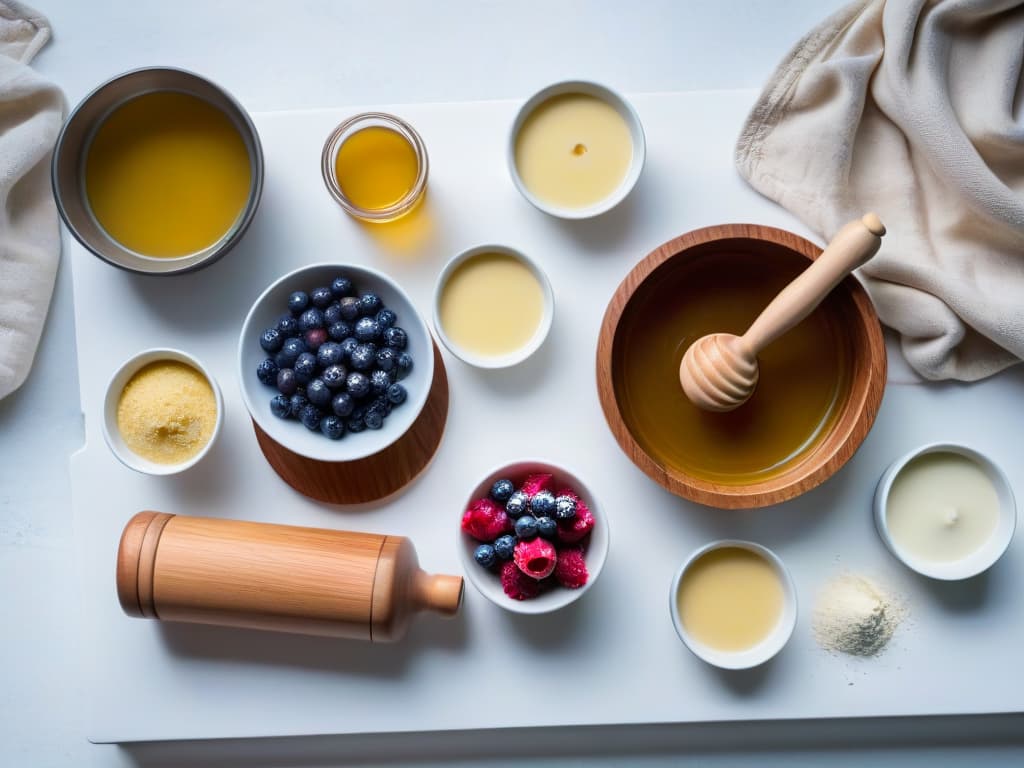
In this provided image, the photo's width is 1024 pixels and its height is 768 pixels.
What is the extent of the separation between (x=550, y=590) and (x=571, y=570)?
0.19 ft

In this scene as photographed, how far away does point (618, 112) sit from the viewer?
1277 millimetres

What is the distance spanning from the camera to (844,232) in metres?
1.07

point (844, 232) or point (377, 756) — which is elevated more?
point (844, 232)

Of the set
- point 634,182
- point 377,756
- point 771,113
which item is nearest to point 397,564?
point 377,756

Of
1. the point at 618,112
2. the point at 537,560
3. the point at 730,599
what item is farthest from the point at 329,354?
the point at 730,599

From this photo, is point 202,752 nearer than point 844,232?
No

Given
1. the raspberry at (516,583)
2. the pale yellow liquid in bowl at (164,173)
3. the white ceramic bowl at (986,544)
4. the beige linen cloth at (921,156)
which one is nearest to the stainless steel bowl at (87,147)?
the pale yellow liquid in bowl at (164,173)

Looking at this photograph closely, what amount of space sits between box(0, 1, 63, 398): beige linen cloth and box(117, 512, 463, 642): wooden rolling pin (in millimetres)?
454

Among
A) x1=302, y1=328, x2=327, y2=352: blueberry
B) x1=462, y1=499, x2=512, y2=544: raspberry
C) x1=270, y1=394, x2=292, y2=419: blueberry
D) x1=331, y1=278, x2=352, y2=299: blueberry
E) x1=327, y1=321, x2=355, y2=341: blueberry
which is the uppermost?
x1=331, y1=278, x2=352, y2=299: blueberry

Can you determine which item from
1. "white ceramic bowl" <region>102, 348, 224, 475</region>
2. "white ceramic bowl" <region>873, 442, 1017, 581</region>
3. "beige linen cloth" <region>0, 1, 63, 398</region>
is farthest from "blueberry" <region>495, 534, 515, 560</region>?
"beige linen cloth" <region>0, 1, 63, 398</region>

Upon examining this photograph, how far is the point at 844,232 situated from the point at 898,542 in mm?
510

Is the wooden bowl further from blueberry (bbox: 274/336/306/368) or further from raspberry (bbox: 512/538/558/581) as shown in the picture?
blueberry (bbox: 274/336/306/368)

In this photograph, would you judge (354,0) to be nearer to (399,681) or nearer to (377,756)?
(399,681)

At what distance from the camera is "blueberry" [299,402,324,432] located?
1.20m
